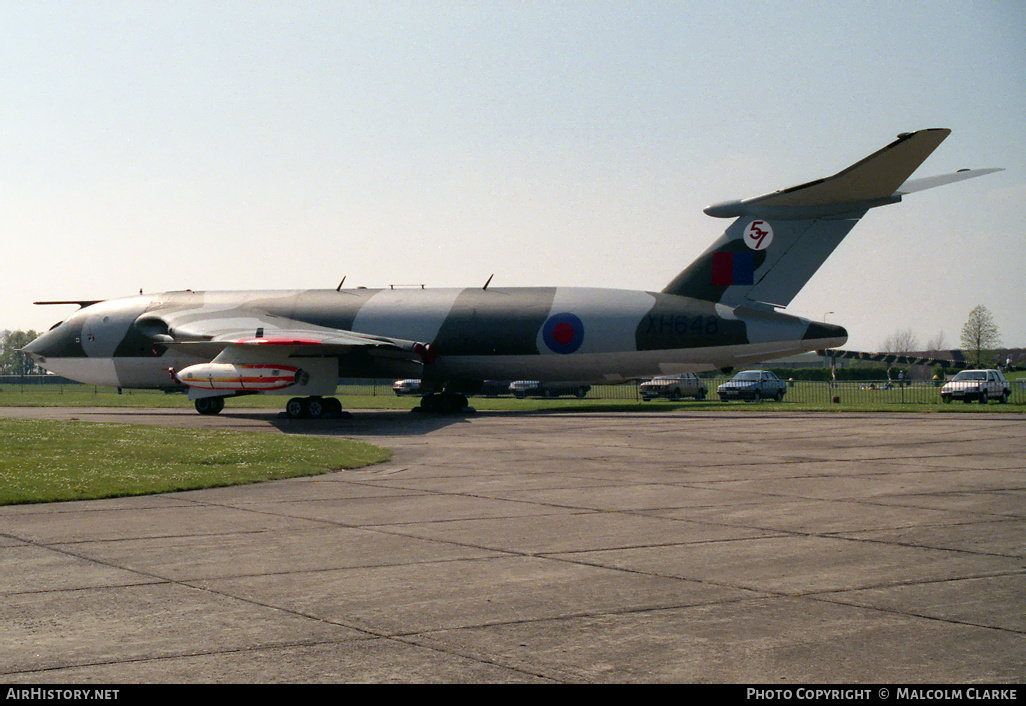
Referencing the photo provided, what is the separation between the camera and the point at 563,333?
108 feet

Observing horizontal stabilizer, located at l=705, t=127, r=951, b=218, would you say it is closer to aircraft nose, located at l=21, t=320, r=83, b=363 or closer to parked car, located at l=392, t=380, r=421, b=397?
aircraft nose, located at l=21, t=320, r=83, b=363

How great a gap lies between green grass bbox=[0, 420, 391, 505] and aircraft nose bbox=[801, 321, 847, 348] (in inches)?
627

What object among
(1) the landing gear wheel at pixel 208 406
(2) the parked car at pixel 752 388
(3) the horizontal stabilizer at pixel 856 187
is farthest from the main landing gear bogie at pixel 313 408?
(2) the parked car at pixel 752 388

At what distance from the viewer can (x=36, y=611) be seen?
6.53 meters

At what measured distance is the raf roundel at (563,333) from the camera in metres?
32.8

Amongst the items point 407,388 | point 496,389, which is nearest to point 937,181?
point 496,389

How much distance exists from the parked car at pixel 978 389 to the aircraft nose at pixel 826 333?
735 inches

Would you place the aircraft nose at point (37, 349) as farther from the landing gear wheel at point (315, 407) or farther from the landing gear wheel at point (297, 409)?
the landing gear wheel at point (315, 407)

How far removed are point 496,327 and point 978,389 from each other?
25.4 meters

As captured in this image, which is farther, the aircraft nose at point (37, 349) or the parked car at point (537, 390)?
the parked car at point (537, 390)

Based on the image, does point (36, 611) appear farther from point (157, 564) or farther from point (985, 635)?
point (985, 635)

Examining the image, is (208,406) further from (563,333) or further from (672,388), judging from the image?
(672,388)

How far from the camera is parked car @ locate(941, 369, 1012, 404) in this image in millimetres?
45594

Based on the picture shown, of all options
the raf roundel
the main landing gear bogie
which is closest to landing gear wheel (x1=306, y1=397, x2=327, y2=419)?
the main landing gear bogie
